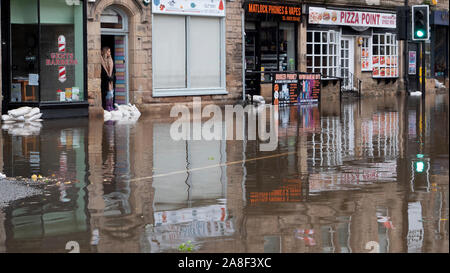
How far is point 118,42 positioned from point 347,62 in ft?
43.4

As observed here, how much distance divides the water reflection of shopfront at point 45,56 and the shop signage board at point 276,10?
7.48m

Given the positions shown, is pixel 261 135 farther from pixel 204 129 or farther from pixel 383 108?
pixel 383 108

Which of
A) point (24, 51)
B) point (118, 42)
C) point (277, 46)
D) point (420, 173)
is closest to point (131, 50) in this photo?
point (118, 42)

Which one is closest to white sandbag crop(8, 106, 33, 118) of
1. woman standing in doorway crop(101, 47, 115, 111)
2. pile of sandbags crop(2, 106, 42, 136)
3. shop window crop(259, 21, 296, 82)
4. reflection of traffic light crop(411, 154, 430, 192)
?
pile of sandbags crop(2, 106, 42, 136)

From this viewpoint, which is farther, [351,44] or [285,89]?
[351,44]

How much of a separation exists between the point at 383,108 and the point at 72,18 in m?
10.3

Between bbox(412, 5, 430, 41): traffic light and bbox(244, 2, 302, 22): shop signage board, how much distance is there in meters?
11.8

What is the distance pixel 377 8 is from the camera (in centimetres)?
3650

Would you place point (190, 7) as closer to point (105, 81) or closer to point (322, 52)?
point (105, 81)

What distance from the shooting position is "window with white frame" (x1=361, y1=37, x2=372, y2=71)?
3659 centimetres

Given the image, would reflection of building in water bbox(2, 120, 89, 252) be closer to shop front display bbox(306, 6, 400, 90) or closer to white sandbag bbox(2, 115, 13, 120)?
white sandbag bbox(2, 115, 13, 120)

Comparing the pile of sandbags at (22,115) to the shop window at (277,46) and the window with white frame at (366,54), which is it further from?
the window with white frame at (366,54)

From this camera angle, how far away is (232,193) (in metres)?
9.91
